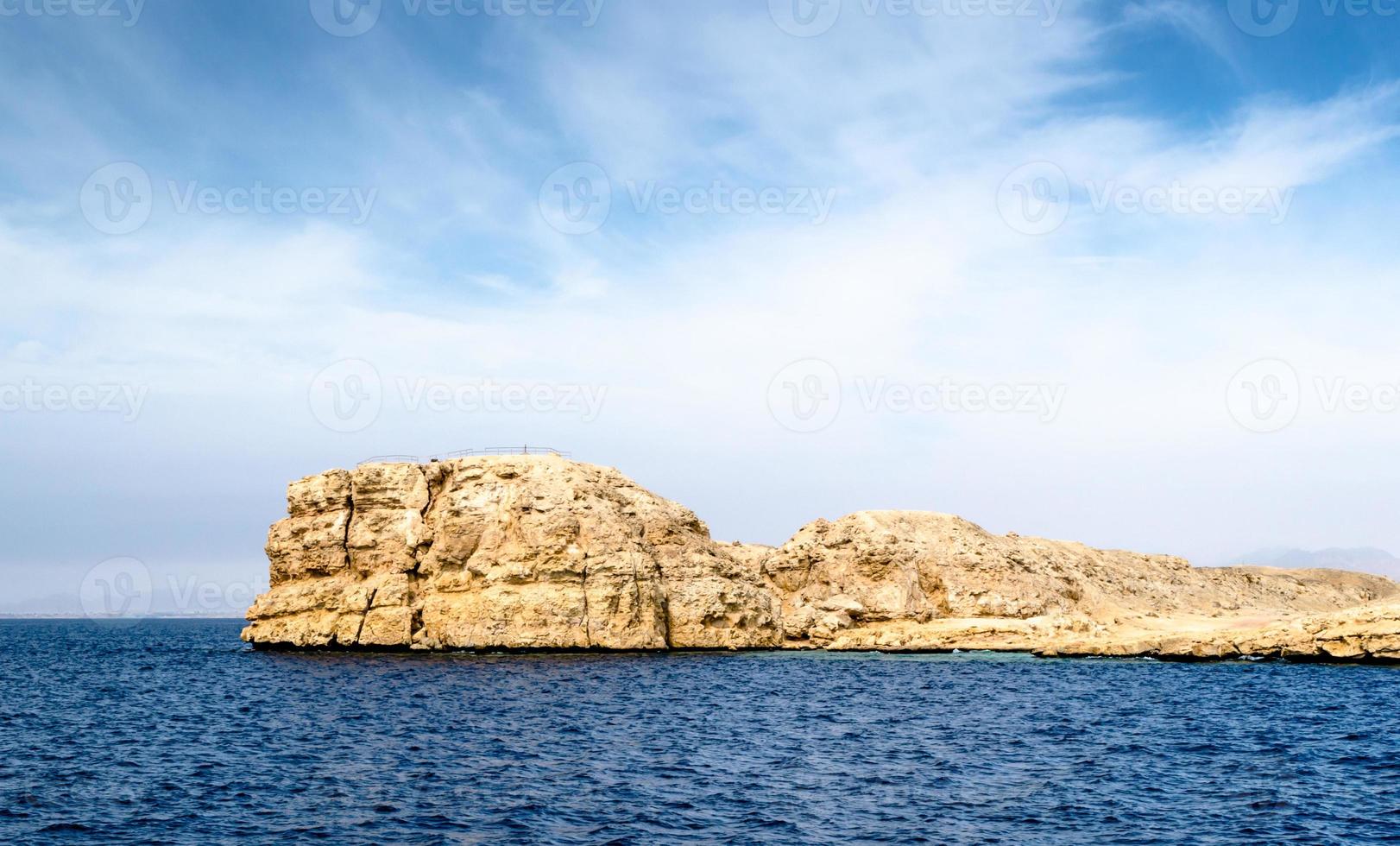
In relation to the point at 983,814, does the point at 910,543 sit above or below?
above

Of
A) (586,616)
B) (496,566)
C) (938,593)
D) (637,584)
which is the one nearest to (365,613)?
(496,566)

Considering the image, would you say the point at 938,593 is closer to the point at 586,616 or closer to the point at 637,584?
the point at 637,584

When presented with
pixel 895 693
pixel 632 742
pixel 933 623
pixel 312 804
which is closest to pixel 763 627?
pixel 933 623

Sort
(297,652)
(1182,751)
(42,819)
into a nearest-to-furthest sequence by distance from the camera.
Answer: (42,819), (1182,751), (297,652)

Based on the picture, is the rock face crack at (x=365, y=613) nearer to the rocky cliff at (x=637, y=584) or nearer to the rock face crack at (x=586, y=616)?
the rocky cliff at (x=637, y=584)

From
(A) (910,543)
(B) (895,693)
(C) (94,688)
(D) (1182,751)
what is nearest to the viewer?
(D) (1182,751)

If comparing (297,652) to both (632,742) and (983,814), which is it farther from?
(983,814)

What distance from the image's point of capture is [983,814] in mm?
26062

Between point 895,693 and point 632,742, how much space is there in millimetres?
19603

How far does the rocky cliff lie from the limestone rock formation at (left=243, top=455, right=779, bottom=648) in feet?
0.47

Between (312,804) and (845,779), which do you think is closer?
(312,804)

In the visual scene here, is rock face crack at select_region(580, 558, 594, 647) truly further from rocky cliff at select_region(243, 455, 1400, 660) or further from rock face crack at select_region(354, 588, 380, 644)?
rock face crack at select_region(354, 588, 380, 644)

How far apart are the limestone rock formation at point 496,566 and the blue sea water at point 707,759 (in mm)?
12055

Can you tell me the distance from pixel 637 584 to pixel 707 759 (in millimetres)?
40423
